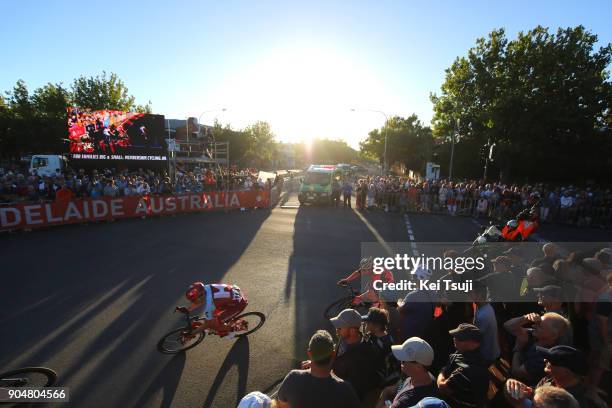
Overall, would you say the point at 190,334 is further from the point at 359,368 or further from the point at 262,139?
the point at 262,139

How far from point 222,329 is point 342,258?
17.7 feet

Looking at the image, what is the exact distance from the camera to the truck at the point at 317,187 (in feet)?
66.5

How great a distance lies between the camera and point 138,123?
28.8m

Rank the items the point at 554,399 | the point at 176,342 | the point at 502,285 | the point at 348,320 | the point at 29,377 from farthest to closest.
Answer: the point at 176,342
the point at 502,285
the point at 29,377
the point at 348,320
the point at 554,399

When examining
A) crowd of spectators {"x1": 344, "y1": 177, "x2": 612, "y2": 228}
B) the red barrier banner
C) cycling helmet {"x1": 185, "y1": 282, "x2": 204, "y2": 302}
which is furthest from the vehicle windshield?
cycling helmet {"x1": 185, "y1": 282, "x2": 204, "y2": 302}

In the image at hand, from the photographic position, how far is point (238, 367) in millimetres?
5027

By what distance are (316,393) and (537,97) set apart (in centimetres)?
2926

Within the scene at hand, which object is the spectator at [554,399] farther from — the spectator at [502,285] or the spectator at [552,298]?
the spectator at [502,285]

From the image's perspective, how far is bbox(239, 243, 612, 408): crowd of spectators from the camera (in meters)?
2.67

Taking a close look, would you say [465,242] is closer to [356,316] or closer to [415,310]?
[415,310]

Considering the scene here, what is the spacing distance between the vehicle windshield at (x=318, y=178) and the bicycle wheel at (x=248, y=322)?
1465cm

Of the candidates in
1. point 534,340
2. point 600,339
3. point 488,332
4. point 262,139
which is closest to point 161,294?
point 488,332

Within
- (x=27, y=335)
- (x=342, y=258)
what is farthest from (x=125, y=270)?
(x=342, y=258)

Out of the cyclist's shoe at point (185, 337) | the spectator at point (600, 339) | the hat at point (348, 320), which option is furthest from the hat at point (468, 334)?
the cyclist's shoe at point (185, 337)
